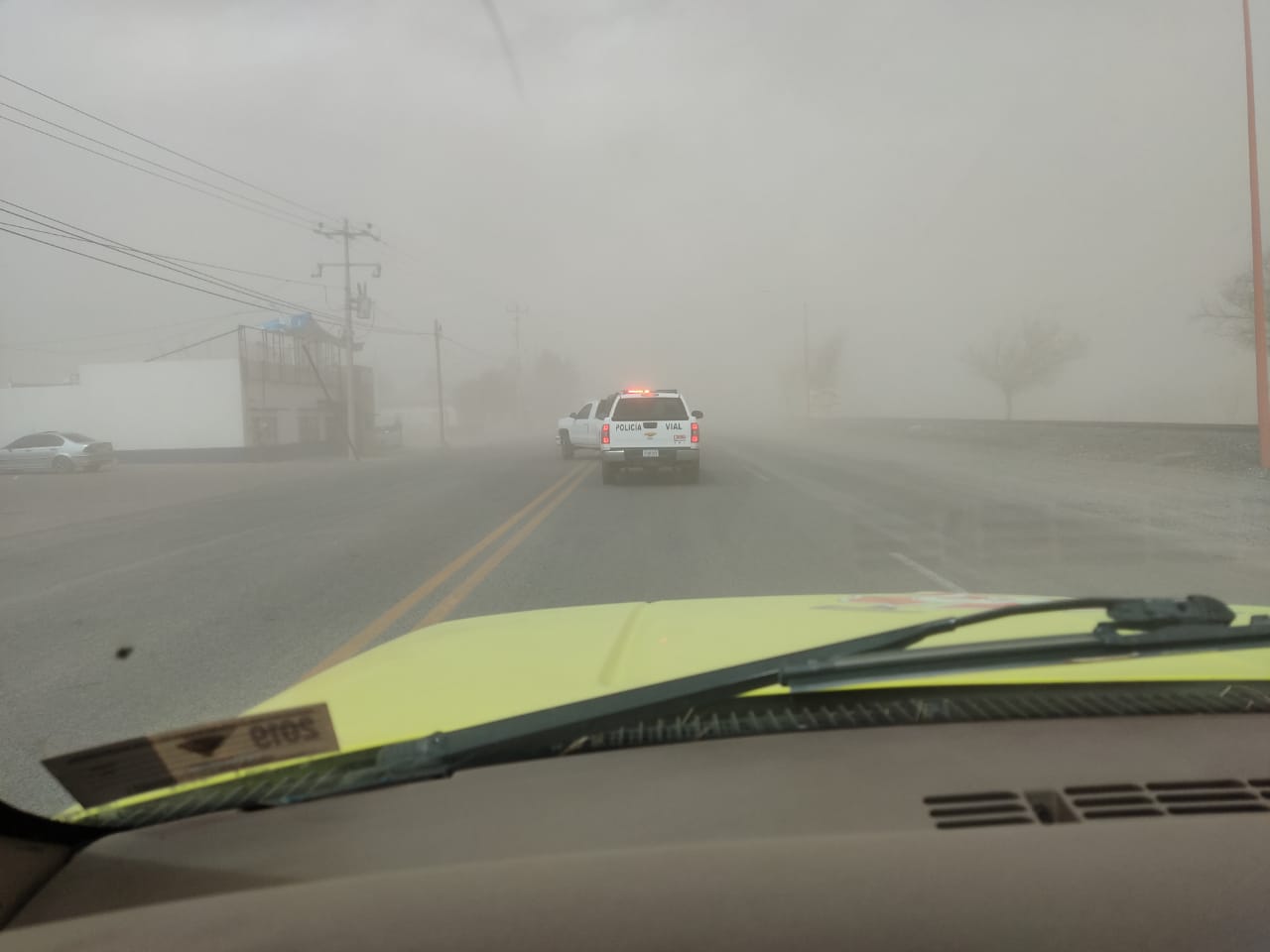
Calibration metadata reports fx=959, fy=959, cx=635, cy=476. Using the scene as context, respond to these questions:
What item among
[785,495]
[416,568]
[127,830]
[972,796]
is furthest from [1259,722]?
[785,495]

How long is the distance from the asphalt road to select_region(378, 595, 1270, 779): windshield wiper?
8.17 ft

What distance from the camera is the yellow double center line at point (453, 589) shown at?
670 centimetres

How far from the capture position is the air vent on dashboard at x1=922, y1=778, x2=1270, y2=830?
212 centimetres

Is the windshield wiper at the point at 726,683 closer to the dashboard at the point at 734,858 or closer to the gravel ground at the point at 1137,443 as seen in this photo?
the dashboard at the point at 734,858

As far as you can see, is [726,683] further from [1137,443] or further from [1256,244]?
[1137,443]

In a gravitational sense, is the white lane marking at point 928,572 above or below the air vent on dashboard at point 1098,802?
below

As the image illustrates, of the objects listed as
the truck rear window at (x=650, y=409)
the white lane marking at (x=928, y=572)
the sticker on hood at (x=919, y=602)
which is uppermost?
the truck rear window at (x=650, y=409)

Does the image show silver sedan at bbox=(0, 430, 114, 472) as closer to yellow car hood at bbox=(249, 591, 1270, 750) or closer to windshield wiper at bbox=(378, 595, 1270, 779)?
yellow car hood at bbox=(249, 591, 1270, 750)

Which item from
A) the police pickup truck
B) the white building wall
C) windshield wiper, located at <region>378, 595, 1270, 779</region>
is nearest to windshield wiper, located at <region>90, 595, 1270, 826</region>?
windshield wiper, located at <region>378, 595, 1270, 779</region>

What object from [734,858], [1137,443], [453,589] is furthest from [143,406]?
[734,858]

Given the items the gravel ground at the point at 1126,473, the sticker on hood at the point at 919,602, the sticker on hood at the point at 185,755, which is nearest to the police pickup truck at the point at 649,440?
the gravel ground at the point at 1126,473

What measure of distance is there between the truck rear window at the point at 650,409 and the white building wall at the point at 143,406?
31.5 m

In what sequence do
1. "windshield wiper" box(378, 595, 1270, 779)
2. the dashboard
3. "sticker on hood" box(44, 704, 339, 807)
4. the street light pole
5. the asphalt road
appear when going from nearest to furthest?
the dashboard < "sticker on hood" box(44, 704, 339, 807) < "windshield wiper" box(378, 595, 1270, 779) < the asphalt road < the street light pole

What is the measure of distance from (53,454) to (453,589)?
3482 cm
